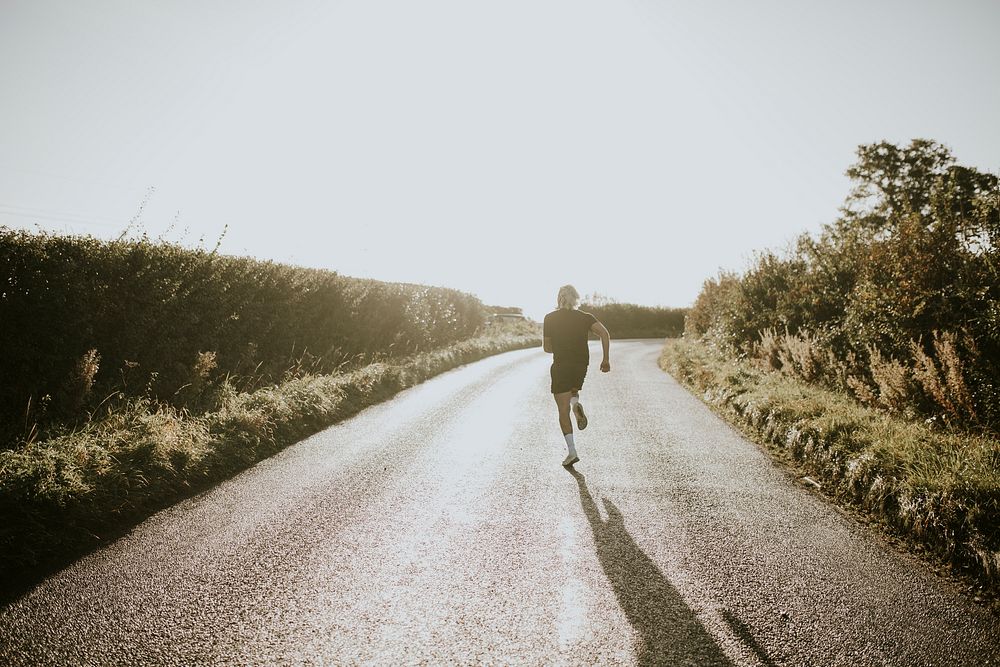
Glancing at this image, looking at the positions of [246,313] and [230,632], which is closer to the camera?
[230,632]

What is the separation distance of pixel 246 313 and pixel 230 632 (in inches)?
297

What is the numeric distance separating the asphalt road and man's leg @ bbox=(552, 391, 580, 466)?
0.78ft

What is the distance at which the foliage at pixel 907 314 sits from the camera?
19.5ft

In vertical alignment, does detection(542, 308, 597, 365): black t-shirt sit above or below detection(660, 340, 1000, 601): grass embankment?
above

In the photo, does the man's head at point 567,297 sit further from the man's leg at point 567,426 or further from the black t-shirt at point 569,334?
the man's leg at point 567,426

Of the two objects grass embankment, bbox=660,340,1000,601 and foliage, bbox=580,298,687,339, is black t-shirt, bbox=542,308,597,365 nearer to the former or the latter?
grass embankment, bbox=660,340,1000,601

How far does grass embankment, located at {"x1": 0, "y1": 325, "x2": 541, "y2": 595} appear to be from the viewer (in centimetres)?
371

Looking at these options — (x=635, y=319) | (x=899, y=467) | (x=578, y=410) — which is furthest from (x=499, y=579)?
(x=635, y=319)

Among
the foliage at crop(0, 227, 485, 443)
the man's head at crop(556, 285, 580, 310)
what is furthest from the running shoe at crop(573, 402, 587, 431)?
the foliage at crop(0, 227, 485, 443)

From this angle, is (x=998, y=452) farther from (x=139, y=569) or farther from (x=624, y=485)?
(x=139, y=569)

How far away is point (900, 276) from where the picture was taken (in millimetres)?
7250

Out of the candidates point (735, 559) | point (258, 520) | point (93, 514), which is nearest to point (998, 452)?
point (735, 559)

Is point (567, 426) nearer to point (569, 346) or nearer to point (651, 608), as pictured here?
point (569, 346)

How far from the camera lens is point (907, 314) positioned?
7.08m
